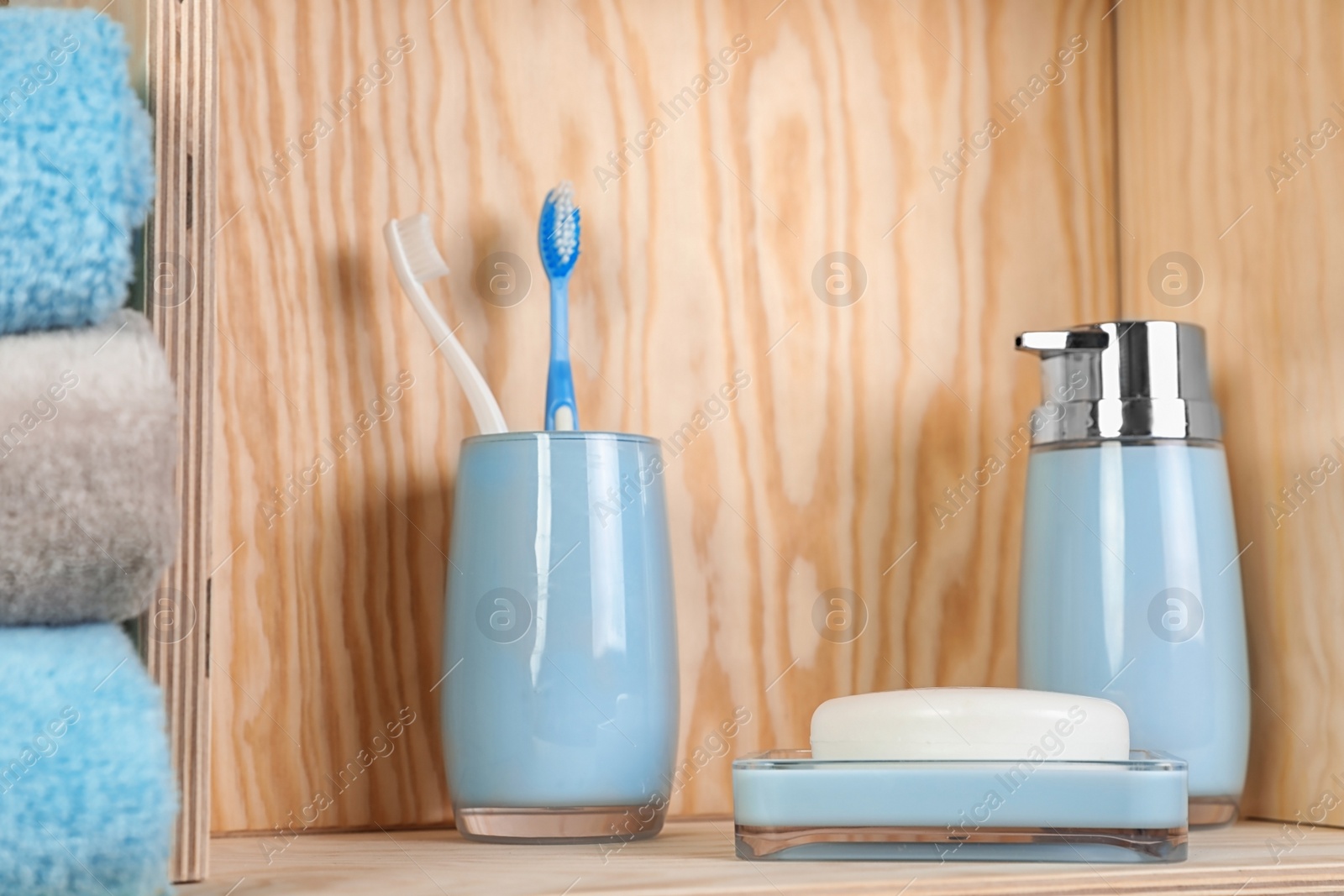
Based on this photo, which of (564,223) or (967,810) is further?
(564,223)

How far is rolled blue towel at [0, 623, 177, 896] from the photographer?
1.19 ft

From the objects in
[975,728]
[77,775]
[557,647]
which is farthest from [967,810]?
[77,775]

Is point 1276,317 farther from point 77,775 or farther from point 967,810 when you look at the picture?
point 77,775

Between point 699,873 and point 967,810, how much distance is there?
99mm

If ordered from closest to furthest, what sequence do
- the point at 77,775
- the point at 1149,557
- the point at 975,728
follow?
the point at 77,775, the point at 975,728, the point at 1149,557

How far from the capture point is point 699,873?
0.44 metres

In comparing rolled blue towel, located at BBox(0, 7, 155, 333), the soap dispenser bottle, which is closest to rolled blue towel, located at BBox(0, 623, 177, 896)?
rolled blue towel, located at BBox(0, 7, 155, 333)

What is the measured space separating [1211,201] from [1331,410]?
14 cm

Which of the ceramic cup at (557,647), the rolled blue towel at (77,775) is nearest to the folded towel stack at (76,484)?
the rolled blue towel at (77,775)

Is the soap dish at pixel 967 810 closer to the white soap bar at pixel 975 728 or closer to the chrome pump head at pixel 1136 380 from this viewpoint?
the white soap bar at pixel 975 728

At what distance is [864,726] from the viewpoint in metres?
0.49

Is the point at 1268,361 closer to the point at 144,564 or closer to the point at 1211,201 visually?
the point at 1211,201

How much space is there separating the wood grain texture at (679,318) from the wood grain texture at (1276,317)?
80 mm

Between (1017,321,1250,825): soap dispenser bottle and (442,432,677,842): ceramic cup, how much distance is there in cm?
19
